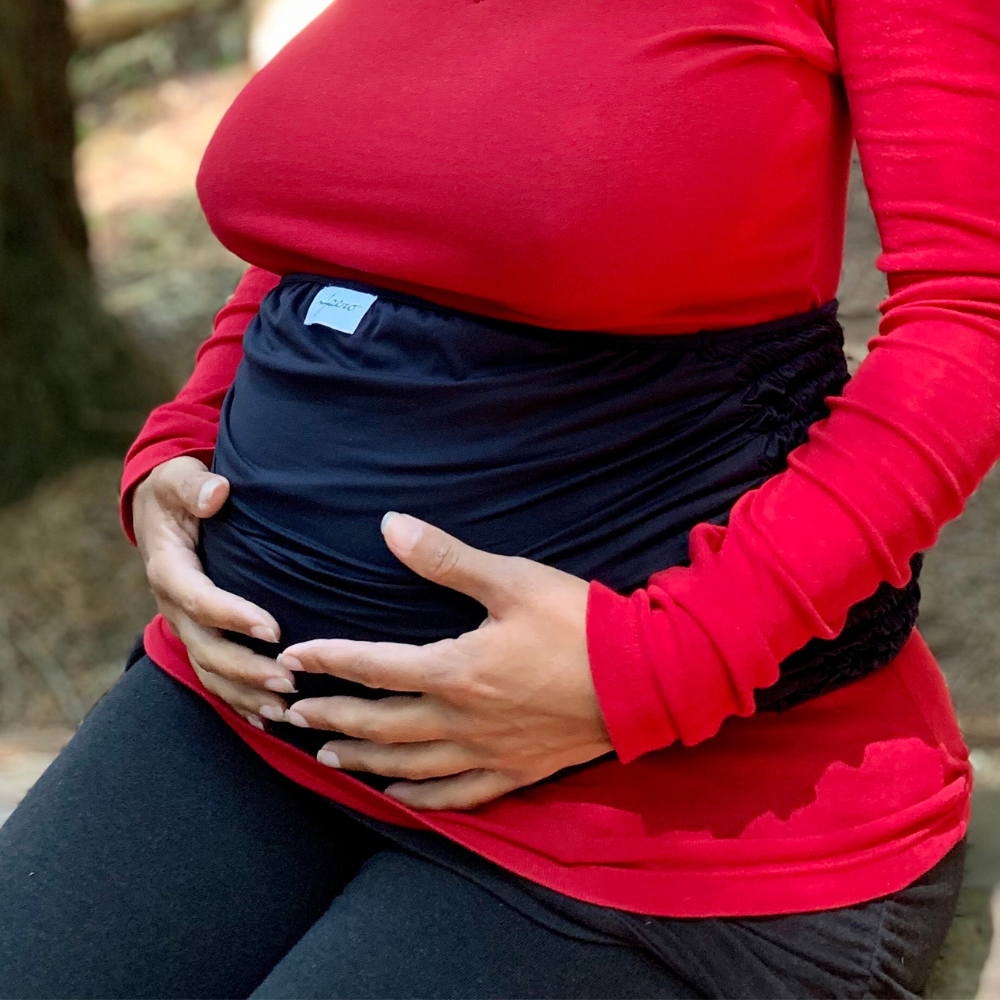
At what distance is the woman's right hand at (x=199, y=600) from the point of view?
80 centimetres

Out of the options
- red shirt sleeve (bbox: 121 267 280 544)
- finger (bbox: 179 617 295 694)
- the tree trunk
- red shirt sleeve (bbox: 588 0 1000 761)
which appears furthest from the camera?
the tree trunk

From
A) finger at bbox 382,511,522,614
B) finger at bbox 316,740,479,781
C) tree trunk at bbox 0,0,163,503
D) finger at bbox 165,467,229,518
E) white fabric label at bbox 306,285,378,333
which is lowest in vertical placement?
tree trunk at bbox 0,0,163,503

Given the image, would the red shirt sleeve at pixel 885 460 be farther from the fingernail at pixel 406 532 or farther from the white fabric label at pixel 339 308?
the white fabric label at pixel 339 308

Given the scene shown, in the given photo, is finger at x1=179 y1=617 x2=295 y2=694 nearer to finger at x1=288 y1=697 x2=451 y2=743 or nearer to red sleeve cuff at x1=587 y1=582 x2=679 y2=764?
finger at x1=288 y1=697 x2=451 y2=743

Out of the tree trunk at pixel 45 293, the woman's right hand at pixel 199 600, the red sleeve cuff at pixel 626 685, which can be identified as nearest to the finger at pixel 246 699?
the woman's right hand at pixel 199 600

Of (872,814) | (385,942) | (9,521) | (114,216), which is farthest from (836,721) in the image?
(114,216)

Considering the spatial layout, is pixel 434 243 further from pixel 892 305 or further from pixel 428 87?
pixel 892 305

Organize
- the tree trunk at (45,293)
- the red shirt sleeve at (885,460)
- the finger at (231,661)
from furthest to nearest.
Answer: the tree trunk at (45,293) → the finger at (231,661) → the red shirt sleeve at (885,460)

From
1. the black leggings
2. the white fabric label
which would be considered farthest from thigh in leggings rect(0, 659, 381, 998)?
the white fabric label

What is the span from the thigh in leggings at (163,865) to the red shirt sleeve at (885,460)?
1.01 feet

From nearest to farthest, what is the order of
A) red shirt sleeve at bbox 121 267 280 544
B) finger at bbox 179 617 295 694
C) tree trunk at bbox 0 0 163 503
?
finger at bbox 179 617 295 694, red shirt sleeve at bbox 121 267 280 544, tree trunk at bbox 0 0 163 503

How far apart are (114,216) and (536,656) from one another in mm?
4054

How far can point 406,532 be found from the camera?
73 cm

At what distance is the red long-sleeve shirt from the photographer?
27.1 inches
